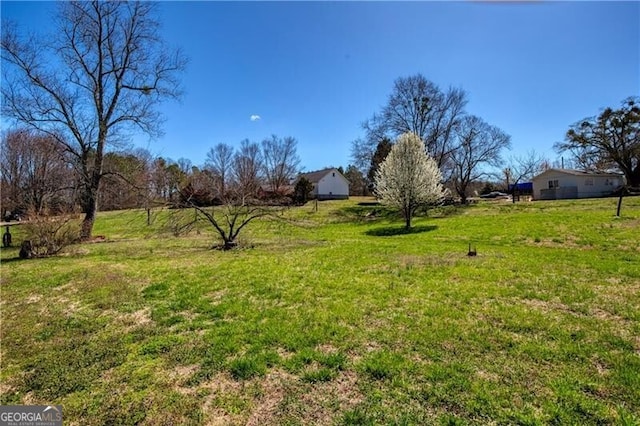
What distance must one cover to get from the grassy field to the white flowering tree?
11372 mm

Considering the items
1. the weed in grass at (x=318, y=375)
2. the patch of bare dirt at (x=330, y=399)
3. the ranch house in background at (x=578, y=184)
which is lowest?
the patch of bare dirt at (x=330, y=399)

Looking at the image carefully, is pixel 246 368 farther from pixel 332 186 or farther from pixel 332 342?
pixel 332 186

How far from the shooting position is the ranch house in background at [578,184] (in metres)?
30.9

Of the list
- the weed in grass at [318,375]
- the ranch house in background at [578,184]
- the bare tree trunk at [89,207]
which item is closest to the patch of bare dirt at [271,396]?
the weed in grass at [318,375]

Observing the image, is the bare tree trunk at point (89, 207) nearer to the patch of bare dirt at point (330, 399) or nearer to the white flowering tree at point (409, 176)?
the white flowering tree at point (409, 176)

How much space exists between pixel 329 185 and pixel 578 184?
2670cm

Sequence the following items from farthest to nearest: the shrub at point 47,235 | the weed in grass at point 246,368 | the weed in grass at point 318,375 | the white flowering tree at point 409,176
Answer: the white flowering tree at point 409,176 → the shrub at point 47,235 → the weed in grass at point 246,368 → the weed in grass at point 318,375

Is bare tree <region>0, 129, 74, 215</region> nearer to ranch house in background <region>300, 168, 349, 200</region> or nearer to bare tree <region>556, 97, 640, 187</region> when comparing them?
ranch house in background <region>300, 168, 349, 200</region>

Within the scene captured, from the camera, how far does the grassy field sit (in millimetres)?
2881

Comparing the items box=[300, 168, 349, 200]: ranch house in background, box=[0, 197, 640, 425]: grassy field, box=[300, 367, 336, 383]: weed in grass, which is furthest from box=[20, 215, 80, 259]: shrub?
box=[300, 168, 349, 200]: ranch house in background

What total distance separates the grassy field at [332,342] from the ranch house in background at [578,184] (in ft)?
90.6

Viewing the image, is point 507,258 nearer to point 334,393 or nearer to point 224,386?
point 334,393

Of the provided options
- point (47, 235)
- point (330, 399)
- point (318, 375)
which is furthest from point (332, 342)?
point (47, 235)

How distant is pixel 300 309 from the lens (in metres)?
5.21
